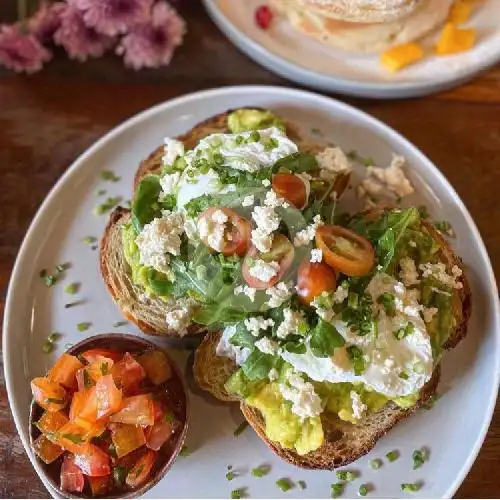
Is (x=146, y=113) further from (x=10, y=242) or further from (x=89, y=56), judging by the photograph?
(x=10, y=242)

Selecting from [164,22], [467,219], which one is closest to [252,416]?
[467,219]

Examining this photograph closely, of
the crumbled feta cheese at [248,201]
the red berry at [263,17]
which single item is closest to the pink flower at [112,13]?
the red berry at [263,17]

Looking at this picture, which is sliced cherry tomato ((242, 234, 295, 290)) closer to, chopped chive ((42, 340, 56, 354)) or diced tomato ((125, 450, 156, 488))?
diced tomato ((125, 450, 156, 488))

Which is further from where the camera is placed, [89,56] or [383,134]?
[89,56]

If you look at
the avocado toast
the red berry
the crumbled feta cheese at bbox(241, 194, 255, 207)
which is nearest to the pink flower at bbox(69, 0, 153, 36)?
the red berry

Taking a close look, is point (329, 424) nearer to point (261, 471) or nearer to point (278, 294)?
point (261, 471)

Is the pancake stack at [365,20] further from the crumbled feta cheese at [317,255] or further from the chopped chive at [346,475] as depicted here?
the chopped chive at [346,475]
